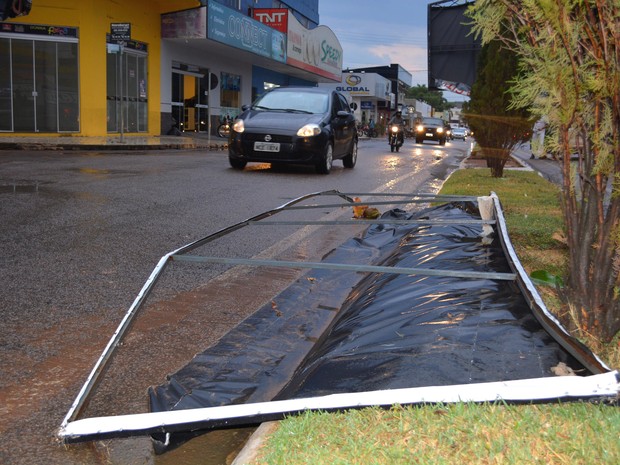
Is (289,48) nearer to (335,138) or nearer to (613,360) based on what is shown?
(335,138)

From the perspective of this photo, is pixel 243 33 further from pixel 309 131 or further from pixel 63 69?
pixel 309 131

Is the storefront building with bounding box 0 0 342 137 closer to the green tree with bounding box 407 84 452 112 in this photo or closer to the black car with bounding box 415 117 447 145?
the black car with bounding box 415 117 447 145

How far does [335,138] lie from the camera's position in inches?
546

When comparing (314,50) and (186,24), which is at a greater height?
(314,50)

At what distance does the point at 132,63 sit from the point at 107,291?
2256cm

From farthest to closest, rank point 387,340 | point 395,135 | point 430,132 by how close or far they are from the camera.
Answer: point 430,132 → point 395,135 → point 387,340

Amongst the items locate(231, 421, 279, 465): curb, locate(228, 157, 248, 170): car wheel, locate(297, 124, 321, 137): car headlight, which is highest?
locate(297, 124, 321, 137): car headlight

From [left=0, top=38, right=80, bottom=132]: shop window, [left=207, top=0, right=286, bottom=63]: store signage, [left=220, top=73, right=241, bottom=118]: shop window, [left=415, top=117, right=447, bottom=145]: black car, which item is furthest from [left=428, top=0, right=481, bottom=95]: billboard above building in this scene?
[left=415, top=117, right=447, bottom=145]: black car

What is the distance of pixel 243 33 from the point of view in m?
29.6

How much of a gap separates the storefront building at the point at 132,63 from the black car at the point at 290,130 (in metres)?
7.16

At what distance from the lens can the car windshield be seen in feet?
45.0

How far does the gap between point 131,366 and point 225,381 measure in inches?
19.7

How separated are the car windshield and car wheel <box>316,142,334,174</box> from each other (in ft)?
2.67

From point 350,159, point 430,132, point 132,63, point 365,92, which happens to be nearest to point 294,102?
point 350,159
